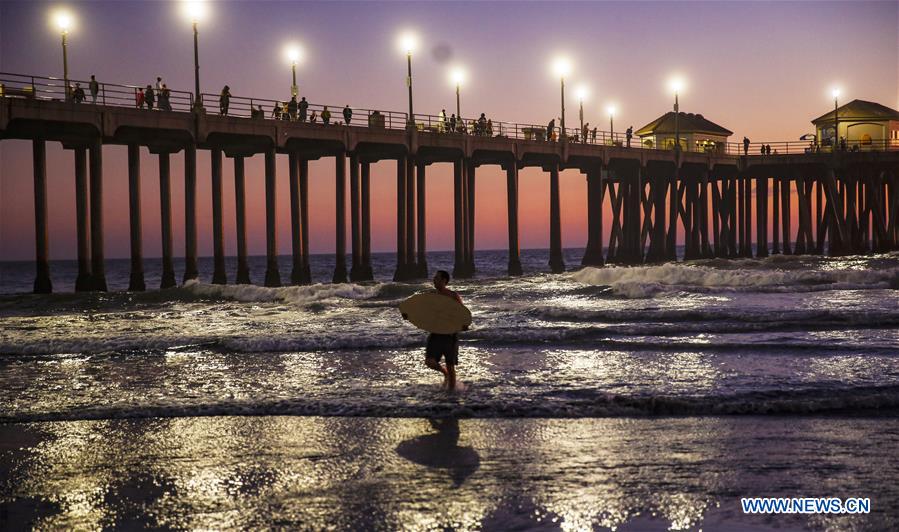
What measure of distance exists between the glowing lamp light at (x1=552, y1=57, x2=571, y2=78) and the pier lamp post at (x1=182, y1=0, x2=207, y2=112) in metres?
19.3

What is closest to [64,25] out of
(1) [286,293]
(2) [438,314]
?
(1) [286,293]

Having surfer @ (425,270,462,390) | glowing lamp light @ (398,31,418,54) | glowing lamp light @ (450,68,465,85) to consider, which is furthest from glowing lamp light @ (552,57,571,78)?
surfer @ (425,270,462,390)

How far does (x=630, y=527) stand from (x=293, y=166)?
30.0 metres

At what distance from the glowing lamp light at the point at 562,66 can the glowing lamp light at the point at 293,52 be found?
46.9 ft

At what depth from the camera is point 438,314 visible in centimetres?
902

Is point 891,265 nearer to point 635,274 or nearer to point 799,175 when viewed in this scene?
point 635,274

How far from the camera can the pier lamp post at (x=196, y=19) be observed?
2766cm

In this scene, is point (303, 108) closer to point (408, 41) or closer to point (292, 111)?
point (292, 111)

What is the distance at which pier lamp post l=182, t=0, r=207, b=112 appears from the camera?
90.7ft

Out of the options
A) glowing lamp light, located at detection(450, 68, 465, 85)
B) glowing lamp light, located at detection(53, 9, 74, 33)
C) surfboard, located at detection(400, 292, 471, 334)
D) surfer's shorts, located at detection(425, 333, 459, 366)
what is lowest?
surfer's shorts, located at detection(425, 333, 459, 366)

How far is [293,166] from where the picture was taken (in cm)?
3344

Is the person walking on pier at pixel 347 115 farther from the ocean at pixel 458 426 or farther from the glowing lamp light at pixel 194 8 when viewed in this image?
the ocean at pixel 458 426

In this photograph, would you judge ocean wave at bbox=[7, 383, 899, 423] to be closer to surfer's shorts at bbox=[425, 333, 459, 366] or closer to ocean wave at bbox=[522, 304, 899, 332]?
surfer's shorts at bbox=[425, 333, 459, 366]

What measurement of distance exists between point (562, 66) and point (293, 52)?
14755 mm
